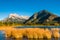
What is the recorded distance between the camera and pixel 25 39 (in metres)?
33.0

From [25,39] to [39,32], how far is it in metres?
2.80

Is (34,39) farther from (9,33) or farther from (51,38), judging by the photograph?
(9,33)

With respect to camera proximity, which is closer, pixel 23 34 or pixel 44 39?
pixel 44 39

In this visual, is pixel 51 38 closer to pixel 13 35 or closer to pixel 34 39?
pixel 34 39

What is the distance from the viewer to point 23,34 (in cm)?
3622

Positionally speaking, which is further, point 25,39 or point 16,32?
point 16,32

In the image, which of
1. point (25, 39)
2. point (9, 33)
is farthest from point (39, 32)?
point (9, 33)

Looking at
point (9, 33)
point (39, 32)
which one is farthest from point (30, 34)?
point (9, 33)

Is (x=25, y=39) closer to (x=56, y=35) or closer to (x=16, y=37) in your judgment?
(x=16, y=37)

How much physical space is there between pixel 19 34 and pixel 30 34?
8.56 feet

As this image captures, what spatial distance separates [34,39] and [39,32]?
6.26ft

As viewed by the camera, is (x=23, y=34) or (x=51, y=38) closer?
(x=51, y=38)

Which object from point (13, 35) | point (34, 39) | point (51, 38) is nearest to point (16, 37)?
point (13, 35)

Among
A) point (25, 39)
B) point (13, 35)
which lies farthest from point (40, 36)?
point (13, 35)
